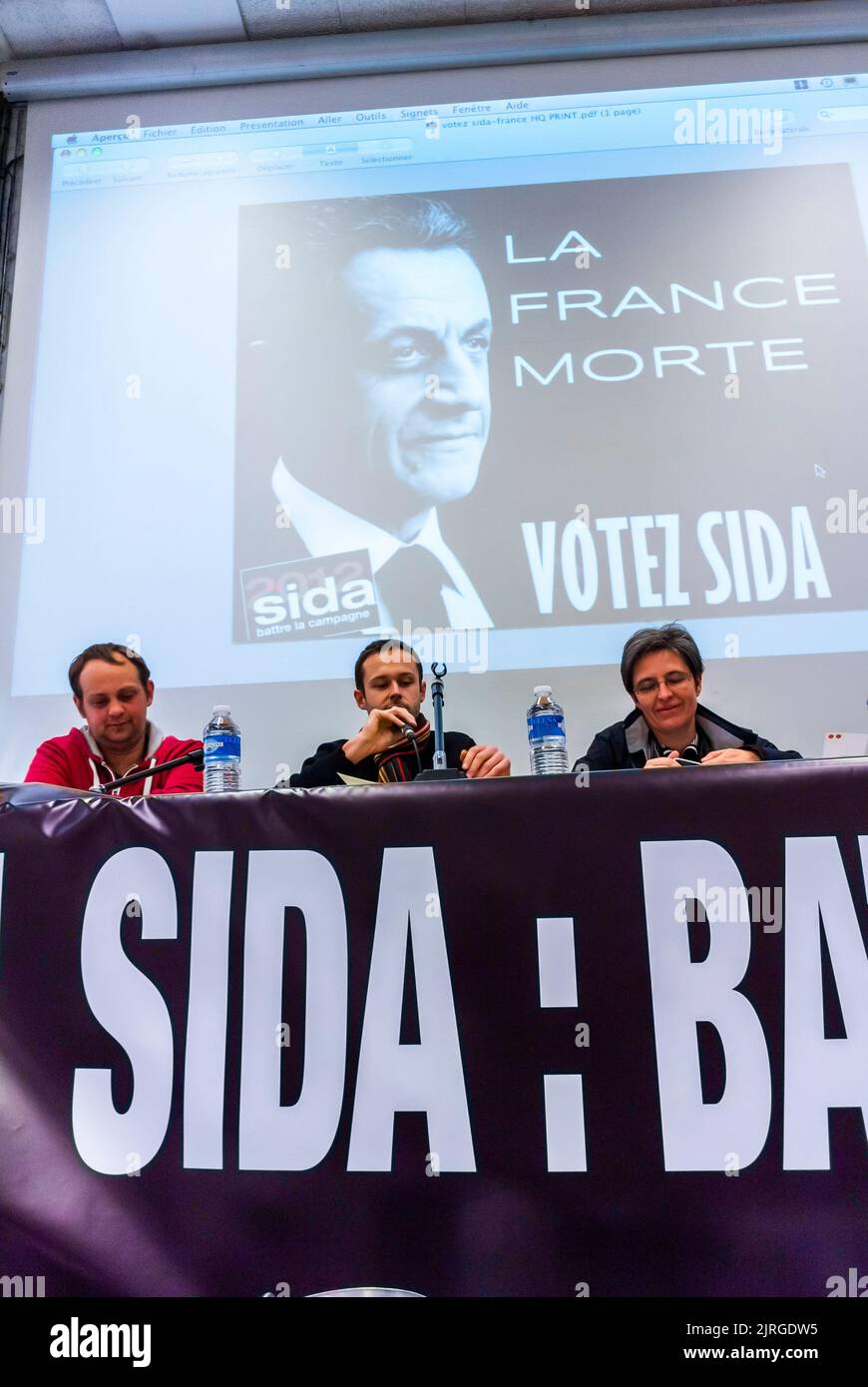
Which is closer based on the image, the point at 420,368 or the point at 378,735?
the point at 378,735

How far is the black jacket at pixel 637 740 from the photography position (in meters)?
2.04

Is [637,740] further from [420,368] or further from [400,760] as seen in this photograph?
[420,368]

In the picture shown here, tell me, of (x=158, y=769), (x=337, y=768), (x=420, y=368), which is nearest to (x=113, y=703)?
(x=337, y=768)

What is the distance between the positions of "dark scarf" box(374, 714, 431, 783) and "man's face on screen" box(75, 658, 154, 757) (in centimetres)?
59

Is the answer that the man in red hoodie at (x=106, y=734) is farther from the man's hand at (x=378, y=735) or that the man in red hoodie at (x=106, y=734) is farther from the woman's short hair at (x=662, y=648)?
the woman's short hair at (x=662, y=648)

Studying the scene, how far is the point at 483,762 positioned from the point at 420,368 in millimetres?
1548

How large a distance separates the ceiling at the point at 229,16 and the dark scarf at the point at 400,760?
2372 millimetres

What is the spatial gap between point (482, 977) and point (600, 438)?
187 centimetres

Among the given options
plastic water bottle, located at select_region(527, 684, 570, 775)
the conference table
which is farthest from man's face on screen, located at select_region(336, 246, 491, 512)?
the conference table

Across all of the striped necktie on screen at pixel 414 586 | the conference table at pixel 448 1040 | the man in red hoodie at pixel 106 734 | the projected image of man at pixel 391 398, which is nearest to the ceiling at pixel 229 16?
the projected image of man at pixel 391 398

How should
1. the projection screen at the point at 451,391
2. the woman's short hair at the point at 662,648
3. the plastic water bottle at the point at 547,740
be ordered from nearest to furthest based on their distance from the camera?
1. the plastic water bottle at the point at 547,740
2. the woman's short hair at the point at 662,648
3. the projection screen at the point at 451,391

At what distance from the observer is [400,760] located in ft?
6.14
